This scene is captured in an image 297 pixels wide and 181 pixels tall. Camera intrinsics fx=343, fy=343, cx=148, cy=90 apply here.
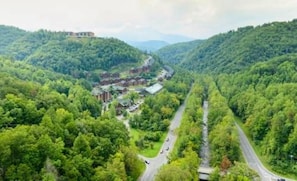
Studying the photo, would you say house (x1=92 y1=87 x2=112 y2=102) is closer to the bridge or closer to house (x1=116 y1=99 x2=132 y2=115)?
house (x1=116 y1=99 x2=132 y2=115)

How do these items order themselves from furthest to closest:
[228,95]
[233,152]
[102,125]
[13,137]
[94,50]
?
[94,50] → [228,95] → [233,152] → [102,125] → [13,137]

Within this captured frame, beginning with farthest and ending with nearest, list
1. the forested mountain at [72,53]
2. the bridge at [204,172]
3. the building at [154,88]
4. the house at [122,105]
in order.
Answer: the forested mountain at [72,53], the building at [154,88], the house at [122,105], the bridge at [204,172]

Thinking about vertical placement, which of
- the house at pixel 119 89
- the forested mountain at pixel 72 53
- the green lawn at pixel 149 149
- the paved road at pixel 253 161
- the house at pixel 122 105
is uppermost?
the forested mountain at pixel 72 53

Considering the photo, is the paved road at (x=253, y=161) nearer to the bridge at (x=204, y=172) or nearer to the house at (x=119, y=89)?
the bridge at (x=204, y=172)

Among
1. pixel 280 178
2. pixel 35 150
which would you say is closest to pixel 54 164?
pixel 35 150

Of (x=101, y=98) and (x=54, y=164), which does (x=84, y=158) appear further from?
(x=101, y=98)

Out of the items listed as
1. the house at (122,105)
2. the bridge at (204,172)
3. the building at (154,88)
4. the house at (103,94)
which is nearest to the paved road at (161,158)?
the bridge at (204,172)
